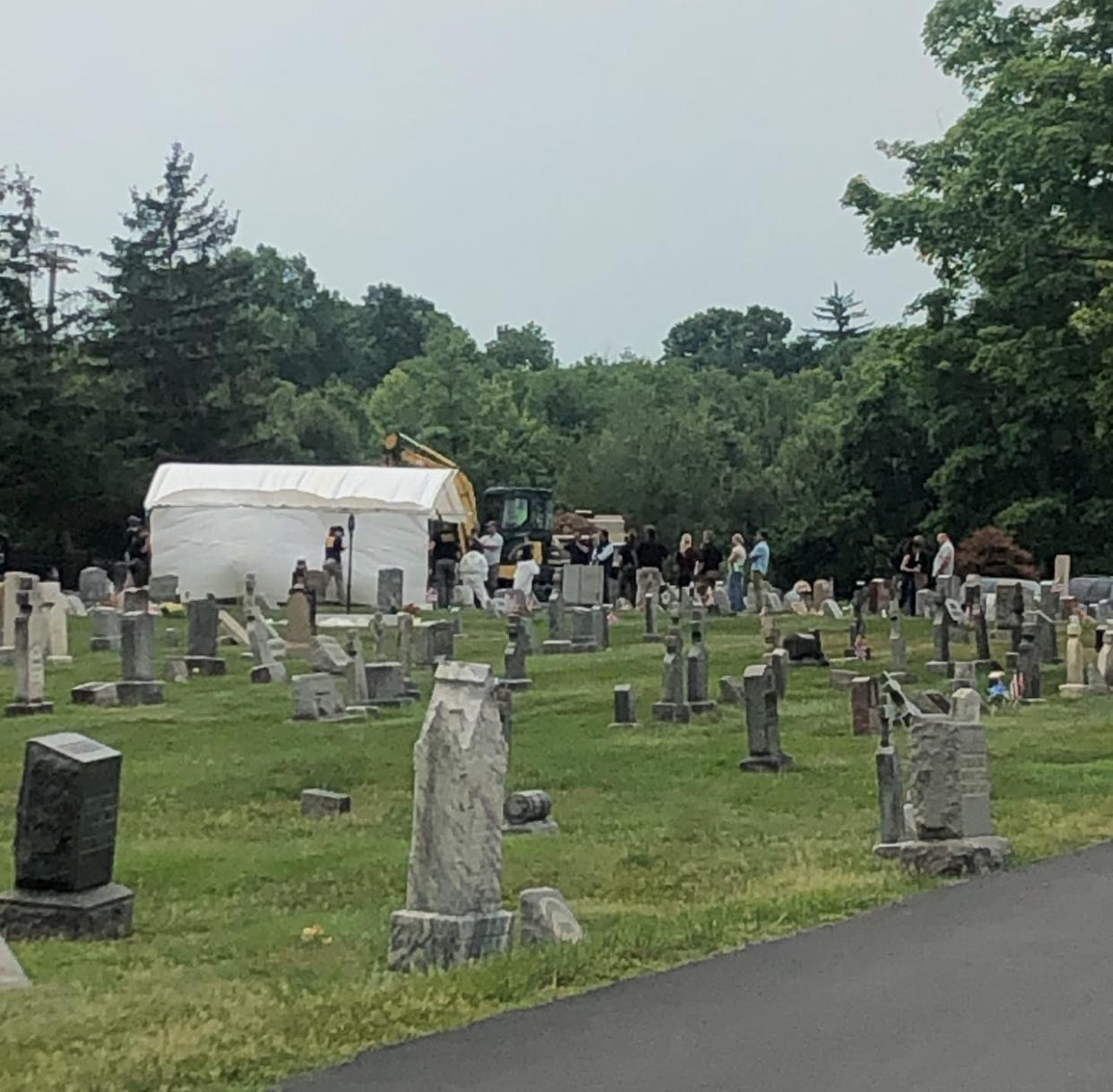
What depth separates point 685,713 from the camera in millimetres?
21500

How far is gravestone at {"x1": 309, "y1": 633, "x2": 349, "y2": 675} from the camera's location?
25.0 metres

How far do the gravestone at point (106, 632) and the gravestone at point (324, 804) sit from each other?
602 inches

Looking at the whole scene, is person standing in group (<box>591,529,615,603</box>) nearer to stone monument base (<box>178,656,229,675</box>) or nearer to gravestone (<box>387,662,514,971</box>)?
stone monument base (<box>178,656,229,675</box>)

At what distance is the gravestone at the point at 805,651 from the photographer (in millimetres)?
27453

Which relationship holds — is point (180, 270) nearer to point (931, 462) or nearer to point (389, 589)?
point (931, 462)

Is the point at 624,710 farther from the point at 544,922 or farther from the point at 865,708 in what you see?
the point at 544,922

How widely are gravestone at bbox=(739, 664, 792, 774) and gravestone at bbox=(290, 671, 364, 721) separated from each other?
18.3 ft

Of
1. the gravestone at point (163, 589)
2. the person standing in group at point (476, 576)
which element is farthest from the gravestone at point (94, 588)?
the person standing in group at point (476, 576)

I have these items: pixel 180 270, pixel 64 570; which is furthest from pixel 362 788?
pixel 180 270

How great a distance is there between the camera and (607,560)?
148ft

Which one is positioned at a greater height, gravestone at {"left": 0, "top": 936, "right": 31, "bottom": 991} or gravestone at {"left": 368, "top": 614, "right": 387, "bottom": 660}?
gravestone at {"left": 368, "top": 614, "right": 387, "bottom": 660}

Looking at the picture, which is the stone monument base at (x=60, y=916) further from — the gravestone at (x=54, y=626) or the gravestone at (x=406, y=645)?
the gravestone at (x=54, y=626)

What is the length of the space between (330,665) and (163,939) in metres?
14.3

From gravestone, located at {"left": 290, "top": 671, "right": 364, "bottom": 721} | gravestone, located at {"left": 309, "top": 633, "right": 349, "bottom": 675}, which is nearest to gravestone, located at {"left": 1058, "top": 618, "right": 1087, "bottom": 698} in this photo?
gravestone, located at {"left": 290, "top": 671, "right": 364, "bottom": 721}
